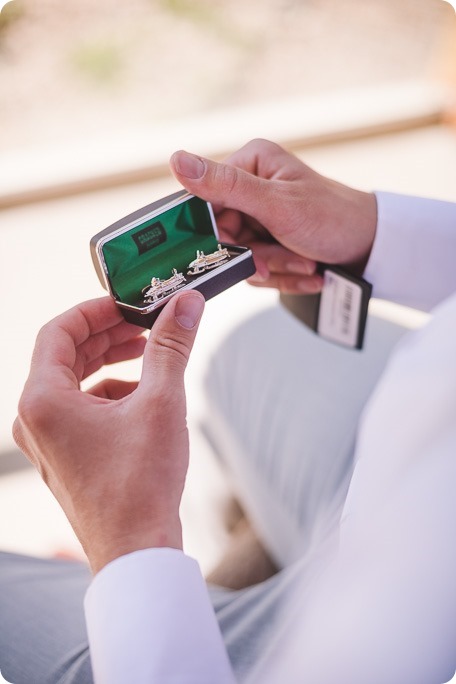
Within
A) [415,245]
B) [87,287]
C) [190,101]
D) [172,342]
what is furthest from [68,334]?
[190,101]

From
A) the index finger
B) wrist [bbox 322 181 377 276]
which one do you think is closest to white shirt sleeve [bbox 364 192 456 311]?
wrist [bbox 322 181 377 276]

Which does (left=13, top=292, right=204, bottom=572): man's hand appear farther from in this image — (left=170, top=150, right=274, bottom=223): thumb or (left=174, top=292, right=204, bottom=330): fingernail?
(left=170, top=150, right=274, bottom=223): thumb

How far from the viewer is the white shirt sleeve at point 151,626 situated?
48 cm

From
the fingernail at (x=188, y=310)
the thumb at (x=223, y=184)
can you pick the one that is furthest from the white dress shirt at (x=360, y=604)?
the thumb at (x=223, y=184)

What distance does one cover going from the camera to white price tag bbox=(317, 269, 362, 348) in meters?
0.85

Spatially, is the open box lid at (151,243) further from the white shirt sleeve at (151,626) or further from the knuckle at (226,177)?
the white shirt sleeve at (151,626)

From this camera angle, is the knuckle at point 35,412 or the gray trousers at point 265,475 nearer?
the knuckle at point 35,412

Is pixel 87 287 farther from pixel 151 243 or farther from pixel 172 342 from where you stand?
pixel 172 342

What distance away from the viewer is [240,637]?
64 cm

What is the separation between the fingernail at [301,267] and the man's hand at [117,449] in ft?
1.05

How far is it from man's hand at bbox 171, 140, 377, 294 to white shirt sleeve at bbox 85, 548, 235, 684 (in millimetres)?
429

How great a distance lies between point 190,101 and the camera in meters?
1.91

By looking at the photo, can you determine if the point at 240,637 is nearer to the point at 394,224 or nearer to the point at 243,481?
the point at 243,481

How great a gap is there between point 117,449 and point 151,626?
0.14 m
